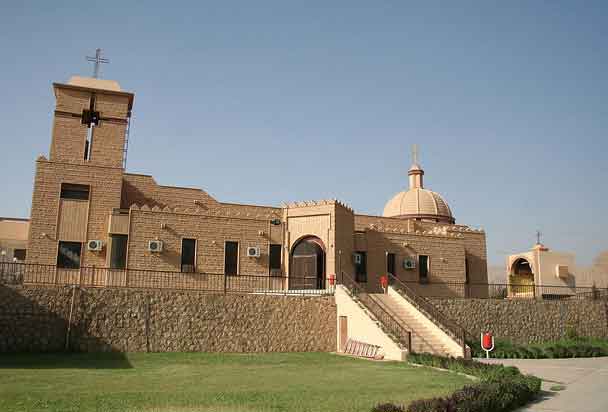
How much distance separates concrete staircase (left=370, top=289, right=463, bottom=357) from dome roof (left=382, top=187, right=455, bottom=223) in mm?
12109

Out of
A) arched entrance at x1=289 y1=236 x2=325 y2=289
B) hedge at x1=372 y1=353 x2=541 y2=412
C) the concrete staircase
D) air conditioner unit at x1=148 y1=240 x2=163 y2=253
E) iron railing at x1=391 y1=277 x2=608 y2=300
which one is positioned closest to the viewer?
hedge at x1=372 y1=353 x2=541 y2=412

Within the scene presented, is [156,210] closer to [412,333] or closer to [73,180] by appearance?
[73,180]

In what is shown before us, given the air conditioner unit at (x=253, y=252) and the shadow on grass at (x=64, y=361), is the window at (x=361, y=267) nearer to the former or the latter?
the air conditioner unit at (x=253, y=252)

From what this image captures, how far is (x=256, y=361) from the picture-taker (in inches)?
694

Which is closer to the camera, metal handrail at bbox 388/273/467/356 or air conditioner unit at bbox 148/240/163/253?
metal handrail at bbox 388/273/467/356

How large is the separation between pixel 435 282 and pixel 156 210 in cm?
1395

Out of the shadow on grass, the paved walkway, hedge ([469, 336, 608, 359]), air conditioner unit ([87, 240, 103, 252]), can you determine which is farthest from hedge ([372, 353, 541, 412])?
air conditioner unit ([87, 240, 103, 252])

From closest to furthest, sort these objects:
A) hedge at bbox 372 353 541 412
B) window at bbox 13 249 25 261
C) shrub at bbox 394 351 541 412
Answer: hedge at bbox 372 353 541 412 < shrub at bbox 394 351 541 412 < window at bbox 13 249 25 261

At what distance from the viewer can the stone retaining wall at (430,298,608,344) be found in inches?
1013

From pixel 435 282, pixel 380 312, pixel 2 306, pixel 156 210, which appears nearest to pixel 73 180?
pixel 156 210

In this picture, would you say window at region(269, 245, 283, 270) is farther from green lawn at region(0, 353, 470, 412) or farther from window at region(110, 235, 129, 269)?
green lawn at region(0, 353, 470, 412)

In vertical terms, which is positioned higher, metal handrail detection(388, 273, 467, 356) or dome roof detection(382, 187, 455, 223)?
dome roof detection(382, 187, 455, 223)

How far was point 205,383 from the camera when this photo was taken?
41.4 ft

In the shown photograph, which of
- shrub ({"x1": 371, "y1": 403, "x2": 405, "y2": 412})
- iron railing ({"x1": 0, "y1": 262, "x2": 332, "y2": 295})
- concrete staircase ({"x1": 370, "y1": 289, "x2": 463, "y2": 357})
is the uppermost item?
iron railing ({"x1": 0, "y1": 262, "x2": 332, "y2": 295})
